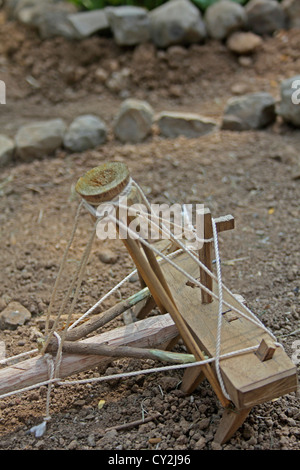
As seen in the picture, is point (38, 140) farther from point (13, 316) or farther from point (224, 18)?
point (224, 18)

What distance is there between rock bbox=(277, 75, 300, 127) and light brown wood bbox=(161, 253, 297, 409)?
2.33 meters

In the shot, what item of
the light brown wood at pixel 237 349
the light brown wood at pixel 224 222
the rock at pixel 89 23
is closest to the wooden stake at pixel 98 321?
the light brown wood at pixel 237 349

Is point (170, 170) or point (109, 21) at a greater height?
point (109, 21)

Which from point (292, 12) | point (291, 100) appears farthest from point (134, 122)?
point (292, 12)

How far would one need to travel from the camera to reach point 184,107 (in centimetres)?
476

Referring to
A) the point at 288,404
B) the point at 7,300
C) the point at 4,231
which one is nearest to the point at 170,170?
the point at 4,231

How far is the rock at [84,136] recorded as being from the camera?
4.12 metres

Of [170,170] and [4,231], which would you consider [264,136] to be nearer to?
[170,170]

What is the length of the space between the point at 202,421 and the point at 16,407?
75 centimetres

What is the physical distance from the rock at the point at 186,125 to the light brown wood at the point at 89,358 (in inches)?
96.2

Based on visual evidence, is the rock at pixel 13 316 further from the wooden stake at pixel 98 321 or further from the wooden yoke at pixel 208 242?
the wooden yoke at pixel 208 242

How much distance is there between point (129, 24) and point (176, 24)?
0.47 metres

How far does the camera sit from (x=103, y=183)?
1624 mm

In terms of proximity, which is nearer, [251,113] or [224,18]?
[251,113]
